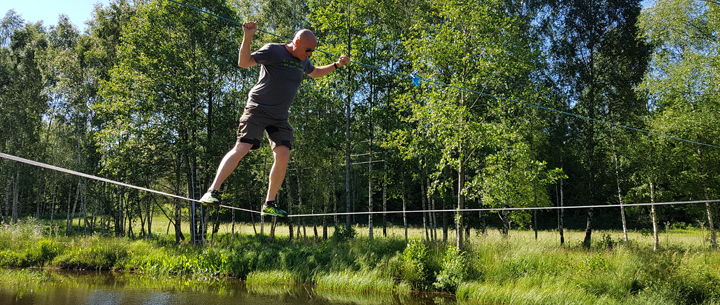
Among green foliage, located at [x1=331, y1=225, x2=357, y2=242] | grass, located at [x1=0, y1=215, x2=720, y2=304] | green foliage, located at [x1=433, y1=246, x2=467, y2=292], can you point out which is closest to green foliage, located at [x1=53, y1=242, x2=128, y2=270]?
grass, located at [x1=0, y1=215, x2=720, y2=304]

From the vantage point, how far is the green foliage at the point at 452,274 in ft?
34.3

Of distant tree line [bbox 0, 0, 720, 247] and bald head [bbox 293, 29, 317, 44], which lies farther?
distant tree line [bbox 0, 0, 720, 247]

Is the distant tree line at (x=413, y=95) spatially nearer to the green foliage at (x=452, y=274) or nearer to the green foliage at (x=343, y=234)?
the green foliage at (x=343, y=234)

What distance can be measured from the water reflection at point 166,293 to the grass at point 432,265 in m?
0.50

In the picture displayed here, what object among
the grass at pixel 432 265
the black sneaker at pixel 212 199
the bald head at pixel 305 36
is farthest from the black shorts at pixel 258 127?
the grass at pixel 432 265

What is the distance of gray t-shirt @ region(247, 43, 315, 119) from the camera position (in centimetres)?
372

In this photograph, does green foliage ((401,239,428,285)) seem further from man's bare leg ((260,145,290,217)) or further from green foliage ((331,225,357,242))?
man's bare leg ((260,145,290,217))

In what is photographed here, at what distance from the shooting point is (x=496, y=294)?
31.8 feet

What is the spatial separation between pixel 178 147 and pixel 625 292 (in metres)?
15.3

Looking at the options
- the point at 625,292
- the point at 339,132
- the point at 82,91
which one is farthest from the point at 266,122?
the point at 82,91

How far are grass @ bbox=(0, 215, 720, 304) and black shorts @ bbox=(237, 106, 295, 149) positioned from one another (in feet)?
25.4

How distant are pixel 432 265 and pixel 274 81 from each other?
8.76 metres

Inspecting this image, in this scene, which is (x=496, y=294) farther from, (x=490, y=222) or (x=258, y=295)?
(x=490, y=222)

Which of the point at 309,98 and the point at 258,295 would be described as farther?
the point at 309,98
